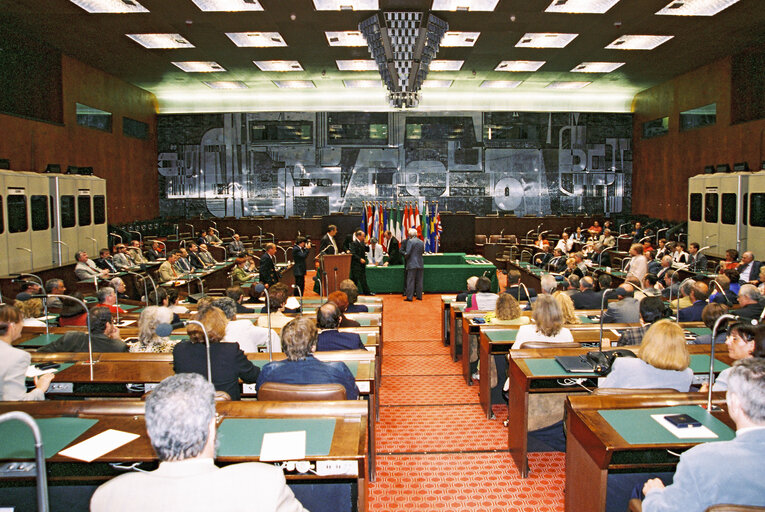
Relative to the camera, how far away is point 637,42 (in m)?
12.9

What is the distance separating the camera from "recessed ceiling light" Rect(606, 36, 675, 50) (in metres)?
12.6

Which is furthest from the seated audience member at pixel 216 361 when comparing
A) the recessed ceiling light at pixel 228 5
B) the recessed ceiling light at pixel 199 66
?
the recessed ceiling light at pixel 199 66

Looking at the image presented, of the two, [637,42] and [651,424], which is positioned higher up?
[637,42]

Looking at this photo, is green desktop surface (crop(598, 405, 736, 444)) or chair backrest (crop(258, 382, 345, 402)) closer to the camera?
green desktop surface (crop(598, 405, 736, 444))

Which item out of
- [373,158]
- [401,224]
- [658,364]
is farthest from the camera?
[373,158]

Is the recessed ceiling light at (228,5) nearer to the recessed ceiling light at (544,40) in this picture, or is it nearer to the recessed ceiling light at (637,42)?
the recessed ceiling light at (544,40)

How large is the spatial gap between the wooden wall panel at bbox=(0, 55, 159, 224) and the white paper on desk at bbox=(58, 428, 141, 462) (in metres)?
11.0

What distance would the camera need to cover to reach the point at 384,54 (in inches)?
438

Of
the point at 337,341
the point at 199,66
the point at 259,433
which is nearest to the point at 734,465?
the point at 259,433

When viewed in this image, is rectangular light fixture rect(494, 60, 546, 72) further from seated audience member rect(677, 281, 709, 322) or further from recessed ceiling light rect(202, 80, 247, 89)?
seated audience member rect(677, 281, 709, 322)

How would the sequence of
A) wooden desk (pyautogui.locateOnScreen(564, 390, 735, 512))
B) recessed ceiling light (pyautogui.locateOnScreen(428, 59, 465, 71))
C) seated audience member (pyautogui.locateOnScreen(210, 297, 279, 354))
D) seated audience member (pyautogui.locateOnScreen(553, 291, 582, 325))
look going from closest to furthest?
wooden desk (pyautogui.locateOnScreen(564, 390, 735, 512)) < seated audience member (pyautogui.locateOnScreen(210, 297, 279, 354)) < seated audience member (pyautogui.locateOnScreen(553, 291, 582, 325)) < recessed ceiling light (pyautogui.locateOnScreen(428, 59, 465, 71))

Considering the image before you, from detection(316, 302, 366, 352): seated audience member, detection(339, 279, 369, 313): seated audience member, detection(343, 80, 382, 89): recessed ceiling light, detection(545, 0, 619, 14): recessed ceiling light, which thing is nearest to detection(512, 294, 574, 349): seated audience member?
detection(316, 302, 366, 352): seated audience member

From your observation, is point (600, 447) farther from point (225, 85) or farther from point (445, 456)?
point (225, 85)

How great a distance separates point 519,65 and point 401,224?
5.25 meters
